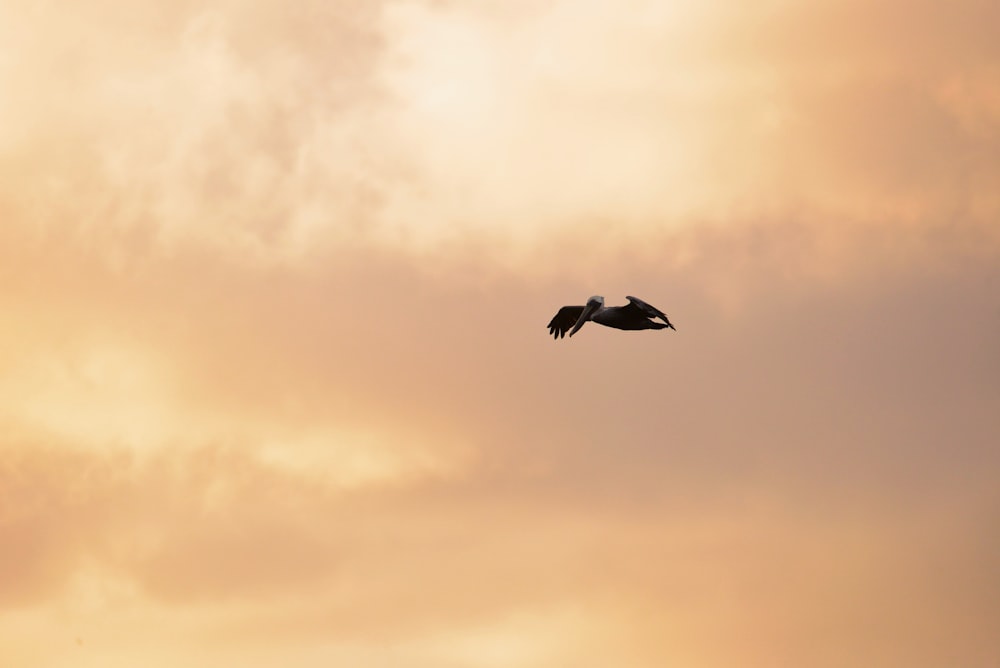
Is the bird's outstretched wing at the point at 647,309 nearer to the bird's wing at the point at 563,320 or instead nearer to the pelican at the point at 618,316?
the pelican at the point at 618,316

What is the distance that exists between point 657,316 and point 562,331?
1883 centimetres

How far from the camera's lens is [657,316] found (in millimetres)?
85438

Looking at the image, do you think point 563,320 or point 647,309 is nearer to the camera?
point 647,309

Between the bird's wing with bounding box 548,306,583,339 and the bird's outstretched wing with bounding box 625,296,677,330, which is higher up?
the bird's wing with bounding box 548,306,583,339

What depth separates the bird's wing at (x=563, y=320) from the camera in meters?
103

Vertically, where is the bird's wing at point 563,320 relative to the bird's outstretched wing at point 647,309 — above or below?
above

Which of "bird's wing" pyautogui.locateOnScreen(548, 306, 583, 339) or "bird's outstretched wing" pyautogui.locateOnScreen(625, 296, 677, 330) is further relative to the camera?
"bird's wing" pyautogui.locateOnScreen(548, 306, 583, 339)

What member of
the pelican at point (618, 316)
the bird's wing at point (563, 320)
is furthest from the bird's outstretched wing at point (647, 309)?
the bird's wing at point (563, 320)

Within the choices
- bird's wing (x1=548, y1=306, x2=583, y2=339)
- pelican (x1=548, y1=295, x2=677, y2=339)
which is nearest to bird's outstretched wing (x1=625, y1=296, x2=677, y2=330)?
pelican (x1=548, y1=295, x2=677, y2=339)

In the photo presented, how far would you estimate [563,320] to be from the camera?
10375 centimetres

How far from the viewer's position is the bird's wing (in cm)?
10325

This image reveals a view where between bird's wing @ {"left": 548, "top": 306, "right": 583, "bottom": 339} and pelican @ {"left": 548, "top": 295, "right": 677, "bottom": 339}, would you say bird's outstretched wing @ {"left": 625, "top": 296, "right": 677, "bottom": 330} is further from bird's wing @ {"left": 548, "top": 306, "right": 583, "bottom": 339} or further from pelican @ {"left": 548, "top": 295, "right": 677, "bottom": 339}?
bird's wing @ {"left": 548, "top": 306, "right": 583, "bottom": 339}

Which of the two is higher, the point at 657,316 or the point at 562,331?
the point at 562,331

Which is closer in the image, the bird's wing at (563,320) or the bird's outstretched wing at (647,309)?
the bird's outstretched wing at (647,309)
